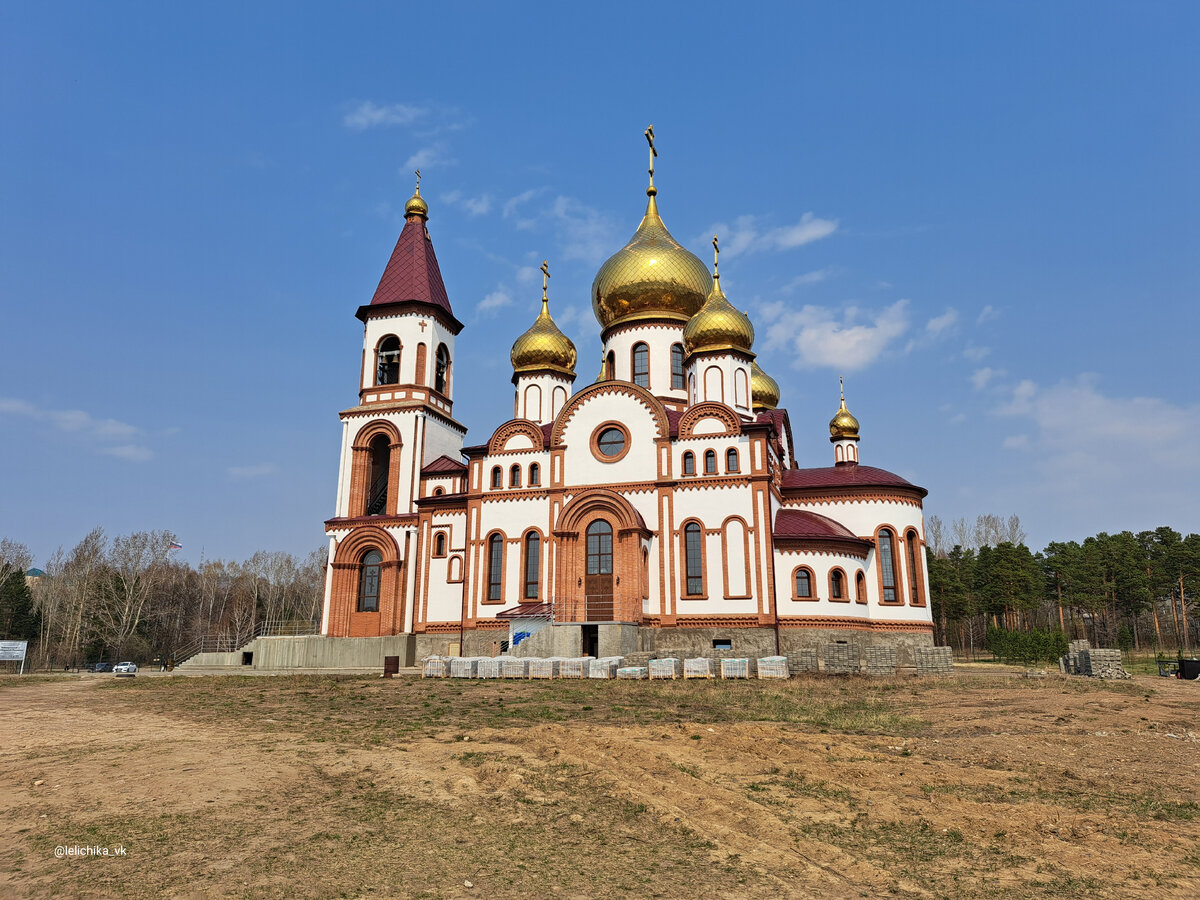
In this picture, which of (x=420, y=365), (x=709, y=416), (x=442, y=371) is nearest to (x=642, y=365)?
(x=709, y=416)

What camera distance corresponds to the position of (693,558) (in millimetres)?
28359

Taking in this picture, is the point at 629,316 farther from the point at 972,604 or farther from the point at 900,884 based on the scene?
the point at 972,604

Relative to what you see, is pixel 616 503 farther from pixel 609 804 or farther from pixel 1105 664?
pixel 609 804

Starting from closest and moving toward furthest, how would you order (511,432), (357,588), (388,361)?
(511,432), (357,588), (388,361)

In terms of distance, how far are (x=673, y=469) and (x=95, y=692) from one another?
62.6 ft

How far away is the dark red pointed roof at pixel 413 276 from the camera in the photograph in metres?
35.7

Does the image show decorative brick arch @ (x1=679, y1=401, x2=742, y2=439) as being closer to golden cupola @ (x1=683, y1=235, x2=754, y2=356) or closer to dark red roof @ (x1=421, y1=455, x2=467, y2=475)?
golden cupola @ (x1=683, y1=235, x2=754, y2=356)

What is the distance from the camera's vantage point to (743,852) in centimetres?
705

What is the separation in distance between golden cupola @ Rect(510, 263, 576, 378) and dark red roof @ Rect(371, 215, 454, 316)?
4.10 m

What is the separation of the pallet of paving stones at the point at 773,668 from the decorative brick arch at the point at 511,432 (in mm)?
12822

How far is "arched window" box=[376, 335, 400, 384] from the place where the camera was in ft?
116

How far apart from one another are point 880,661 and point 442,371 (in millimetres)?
22745

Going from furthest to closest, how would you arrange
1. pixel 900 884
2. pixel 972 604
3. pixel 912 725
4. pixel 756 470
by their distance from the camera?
pixel 972 604 → pixel 756 470 → pixel 912 725 → pixel 900 884

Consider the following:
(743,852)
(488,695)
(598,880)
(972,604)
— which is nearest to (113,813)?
(598,880)
